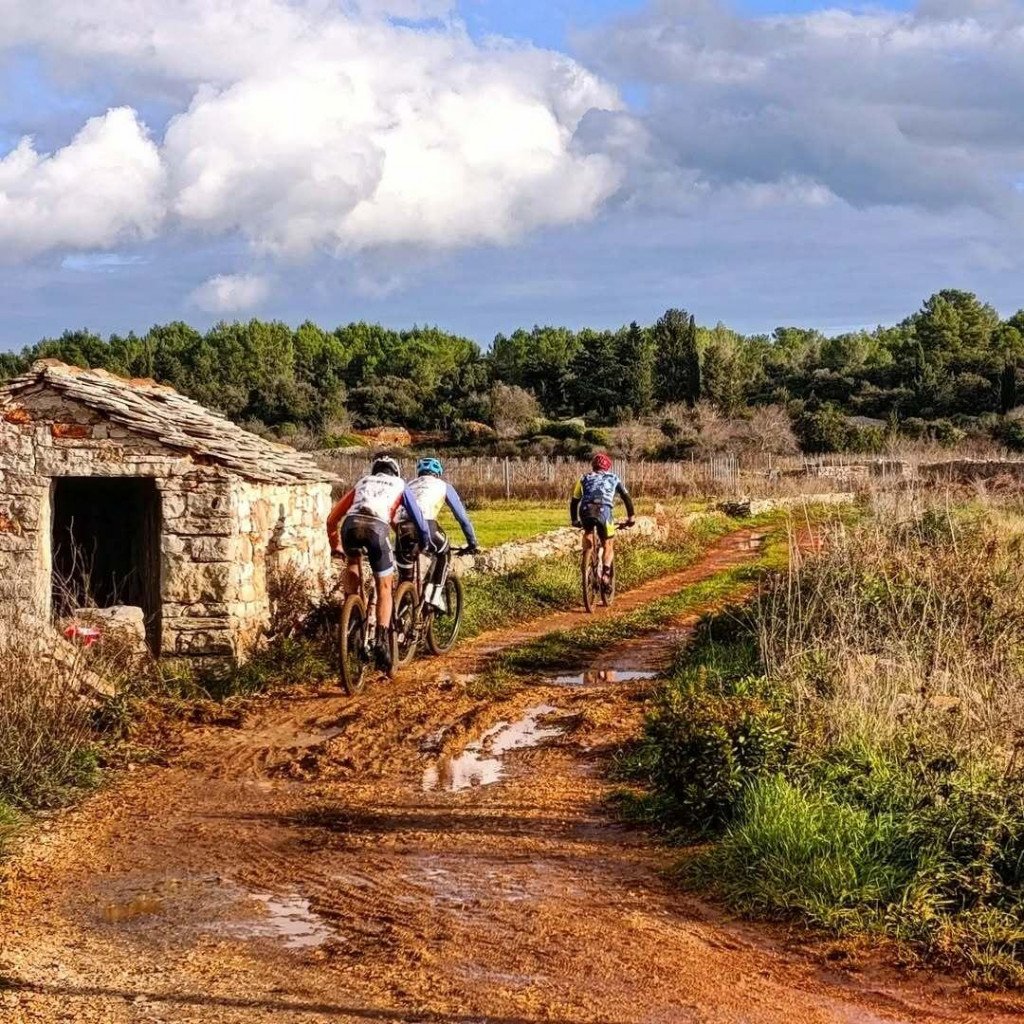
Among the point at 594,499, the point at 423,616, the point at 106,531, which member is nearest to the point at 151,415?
the point at 423,616

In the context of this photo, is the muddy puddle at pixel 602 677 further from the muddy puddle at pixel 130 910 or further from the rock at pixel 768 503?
the rock at pixel 768 503

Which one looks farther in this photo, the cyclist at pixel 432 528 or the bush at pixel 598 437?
the bush at pixel 598 437

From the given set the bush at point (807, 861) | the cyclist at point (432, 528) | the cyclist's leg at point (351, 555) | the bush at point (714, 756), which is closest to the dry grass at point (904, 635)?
the bush at point (714, 756)

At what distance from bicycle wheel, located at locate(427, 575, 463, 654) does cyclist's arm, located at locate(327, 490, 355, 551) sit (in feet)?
6.58

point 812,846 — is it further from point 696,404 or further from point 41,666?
point 696,404

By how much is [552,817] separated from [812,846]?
1.79 metres

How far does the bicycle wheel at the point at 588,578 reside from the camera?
1559cm

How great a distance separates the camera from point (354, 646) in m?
10.6

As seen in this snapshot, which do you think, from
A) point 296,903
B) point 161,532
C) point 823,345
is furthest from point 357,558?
point 823,345

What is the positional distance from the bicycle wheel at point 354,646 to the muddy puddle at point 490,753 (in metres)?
1.49

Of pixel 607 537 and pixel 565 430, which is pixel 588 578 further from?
pixel 565 430

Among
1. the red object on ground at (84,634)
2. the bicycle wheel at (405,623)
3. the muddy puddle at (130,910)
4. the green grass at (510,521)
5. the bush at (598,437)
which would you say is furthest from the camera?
the bush at (598,437)

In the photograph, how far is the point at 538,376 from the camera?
81.1m

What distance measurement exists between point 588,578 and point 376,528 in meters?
5.84
